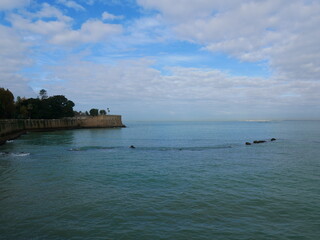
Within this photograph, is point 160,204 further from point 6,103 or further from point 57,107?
point 57,107

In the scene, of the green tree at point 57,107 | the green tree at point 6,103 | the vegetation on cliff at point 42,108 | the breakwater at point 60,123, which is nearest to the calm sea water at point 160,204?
the breakwater at point 60,123

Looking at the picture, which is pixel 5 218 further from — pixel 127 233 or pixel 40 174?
pixel 40 174

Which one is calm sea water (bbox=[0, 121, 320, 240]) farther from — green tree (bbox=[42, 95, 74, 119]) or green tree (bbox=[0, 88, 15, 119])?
green tree (bbox=[42, 95, 74, 119])

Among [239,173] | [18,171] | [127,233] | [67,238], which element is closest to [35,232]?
[67,238]

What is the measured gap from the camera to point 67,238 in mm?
8453

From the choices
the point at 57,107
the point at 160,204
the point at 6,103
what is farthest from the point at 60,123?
the point at 160,204

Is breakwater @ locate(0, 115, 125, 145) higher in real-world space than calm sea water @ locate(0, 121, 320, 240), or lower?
higher

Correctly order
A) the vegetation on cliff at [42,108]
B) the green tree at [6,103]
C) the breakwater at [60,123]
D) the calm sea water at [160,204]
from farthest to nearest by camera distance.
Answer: the vegetation on cliff at [42,108]
the green tree at [6,103]
the breakwater at [60,123]
the calm sea water at [160,204]

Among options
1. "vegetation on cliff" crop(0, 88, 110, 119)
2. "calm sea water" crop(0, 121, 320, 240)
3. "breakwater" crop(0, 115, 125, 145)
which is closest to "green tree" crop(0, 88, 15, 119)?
"vegetation on cliff" crop(0, 88, 110, 119)

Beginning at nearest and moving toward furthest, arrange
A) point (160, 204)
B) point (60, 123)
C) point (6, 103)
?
point (160, 204), point (6, 103), point (60, 123)

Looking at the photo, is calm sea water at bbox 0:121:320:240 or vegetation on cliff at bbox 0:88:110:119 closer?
calm sea water at bbox 0:121:320:240

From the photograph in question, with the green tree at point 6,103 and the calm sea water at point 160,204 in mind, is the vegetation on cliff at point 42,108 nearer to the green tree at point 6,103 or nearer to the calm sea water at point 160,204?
the green tree at point 6,103

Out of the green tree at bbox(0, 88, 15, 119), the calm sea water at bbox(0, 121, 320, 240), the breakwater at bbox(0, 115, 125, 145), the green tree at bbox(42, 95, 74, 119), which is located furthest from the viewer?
the green tree at bbox(42, 95, 74, 119)

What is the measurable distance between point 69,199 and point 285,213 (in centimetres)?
981
